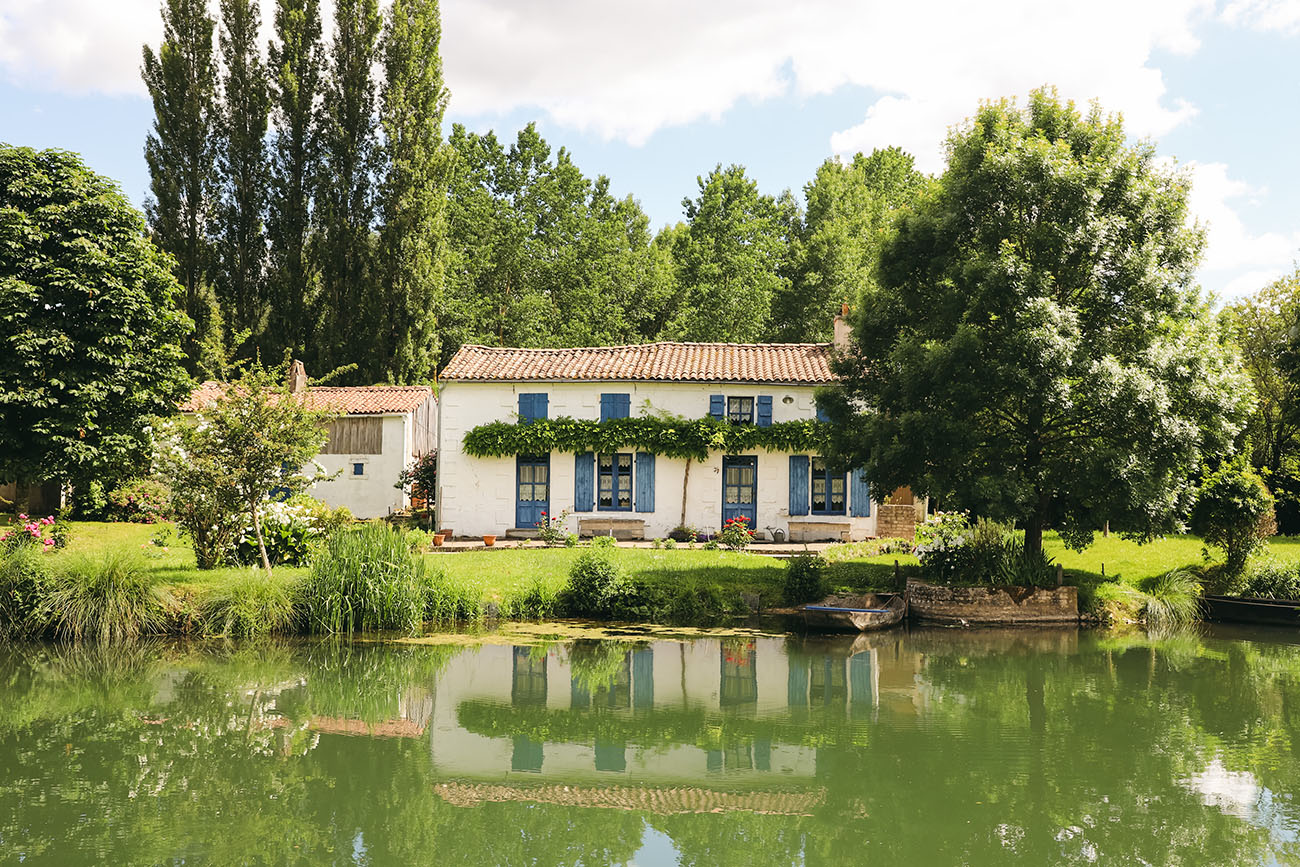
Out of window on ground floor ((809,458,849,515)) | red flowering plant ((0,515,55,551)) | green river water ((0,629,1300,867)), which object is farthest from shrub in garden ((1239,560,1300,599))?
red flowering plant ((0,515,55,551))

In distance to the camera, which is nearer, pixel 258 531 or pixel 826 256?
pixel 258 531

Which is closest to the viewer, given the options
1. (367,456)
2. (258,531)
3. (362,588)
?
(362,588)

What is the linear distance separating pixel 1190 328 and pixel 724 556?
9571mm

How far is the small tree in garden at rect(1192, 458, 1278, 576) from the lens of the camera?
56.1 ft

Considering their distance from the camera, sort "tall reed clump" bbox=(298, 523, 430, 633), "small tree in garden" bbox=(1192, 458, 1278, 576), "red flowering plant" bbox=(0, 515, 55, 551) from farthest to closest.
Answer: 1. "small tree in garden" bbox=(1192, 458, 1278, 576)
2. "red flowering plant" bbox=(0, 515, 55, 551)
3. "tall reed clump" bbox=(298, 523, 430, 633)

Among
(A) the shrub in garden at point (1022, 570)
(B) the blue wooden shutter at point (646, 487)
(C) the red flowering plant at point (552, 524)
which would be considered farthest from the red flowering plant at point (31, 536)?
(A) the shrub in garden at point (1022, 570)

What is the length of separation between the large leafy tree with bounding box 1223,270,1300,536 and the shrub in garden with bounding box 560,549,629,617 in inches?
772

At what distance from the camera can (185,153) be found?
1401 inches

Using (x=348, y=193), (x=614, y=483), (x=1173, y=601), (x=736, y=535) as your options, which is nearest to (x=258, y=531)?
(x=614, y=483)

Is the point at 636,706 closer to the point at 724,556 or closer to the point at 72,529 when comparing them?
the point at 724,556

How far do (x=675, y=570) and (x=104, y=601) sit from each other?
30.9 feet

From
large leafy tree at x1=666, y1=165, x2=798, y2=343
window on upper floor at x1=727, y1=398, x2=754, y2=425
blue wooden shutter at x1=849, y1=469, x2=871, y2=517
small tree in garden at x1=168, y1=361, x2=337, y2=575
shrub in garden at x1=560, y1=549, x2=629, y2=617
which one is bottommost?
shrub in garden at x1=560, y1=549, x2=629, y2=617

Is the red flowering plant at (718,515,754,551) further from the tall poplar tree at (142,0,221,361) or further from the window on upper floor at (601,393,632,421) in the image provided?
the tall poplar tree at (142,0,221,361)

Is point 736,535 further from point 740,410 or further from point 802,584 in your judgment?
point 802,584
